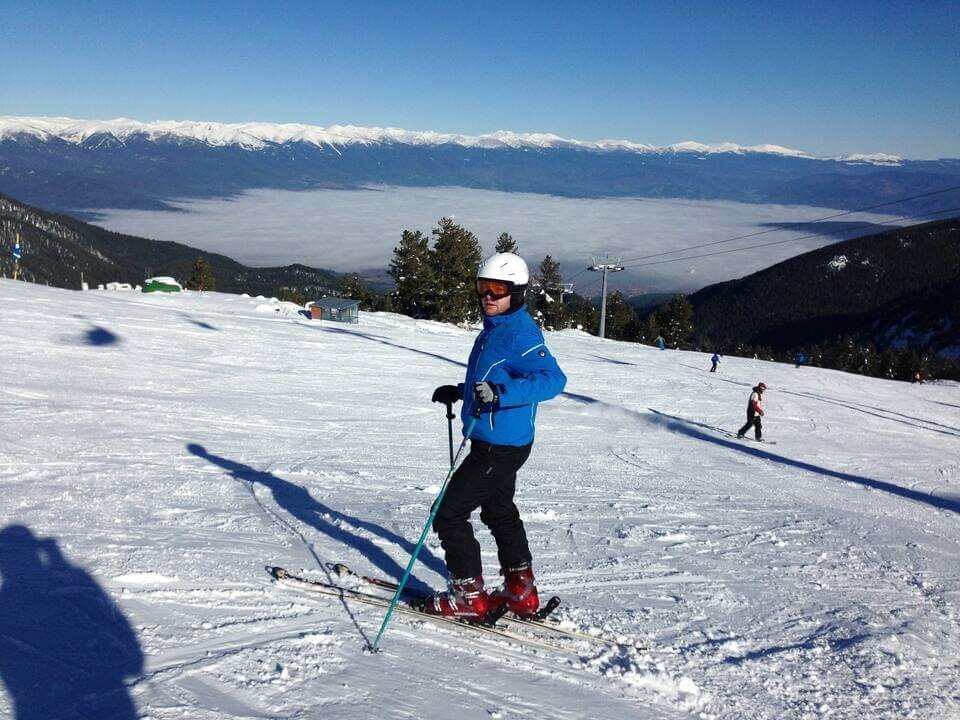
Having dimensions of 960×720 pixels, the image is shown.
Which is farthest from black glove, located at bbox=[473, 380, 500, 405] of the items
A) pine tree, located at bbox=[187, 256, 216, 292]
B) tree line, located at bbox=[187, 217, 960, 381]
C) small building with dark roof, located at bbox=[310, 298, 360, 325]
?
pine tree, located at bbox=[187, 256, 216, 292]

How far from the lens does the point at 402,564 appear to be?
4.66 m

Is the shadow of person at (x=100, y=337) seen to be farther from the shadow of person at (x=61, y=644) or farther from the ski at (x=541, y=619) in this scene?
the ski at (x=541, y=619)

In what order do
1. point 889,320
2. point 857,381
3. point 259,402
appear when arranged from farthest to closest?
point 889,320
point 857,381
point 259,402

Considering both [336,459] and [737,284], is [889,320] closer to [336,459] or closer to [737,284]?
[737,284]

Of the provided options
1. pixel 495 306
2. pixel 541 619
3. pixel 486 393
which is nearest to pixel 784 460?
pixel 541 619

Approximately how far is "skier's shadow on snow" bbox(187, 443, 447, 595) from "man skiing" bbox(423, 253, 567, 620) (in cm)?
59

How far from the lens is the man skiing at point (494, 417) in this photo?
133 inches

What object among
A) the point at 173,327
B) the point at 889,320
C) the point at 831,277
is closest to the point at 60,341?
the point at 173,327

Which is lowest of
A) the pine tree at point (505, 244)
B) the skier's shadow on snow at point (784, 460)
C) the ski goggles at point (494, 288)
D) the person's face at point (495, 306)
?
the skier's shadow on snow at point (784, 460)

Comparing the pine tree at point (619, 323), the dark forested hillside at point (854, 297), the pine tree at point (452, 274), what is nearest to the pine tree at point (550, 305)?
the pine tree at point (619, 323)

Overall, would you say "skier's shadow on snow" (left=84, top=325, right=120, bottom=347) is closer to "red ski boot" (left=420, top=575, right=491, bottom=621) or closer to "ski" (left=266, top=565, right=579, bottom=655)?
"ski" (left=266, top=565, right=579, bottom=655)

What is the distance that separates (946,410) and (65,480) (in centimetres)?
2665

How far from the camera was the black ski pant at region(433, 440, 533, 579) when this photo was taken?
3535mm

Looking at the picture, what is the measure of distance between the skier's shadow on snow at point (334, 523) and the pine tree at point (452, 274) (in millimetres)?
47839
